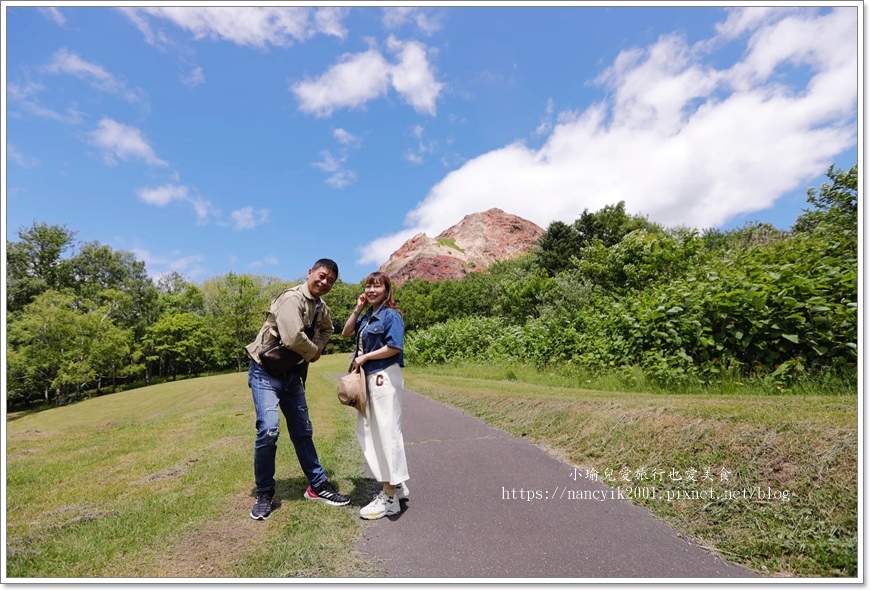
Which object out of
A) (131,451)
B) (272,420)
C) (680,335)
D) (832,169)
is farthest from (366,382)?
(832,169)

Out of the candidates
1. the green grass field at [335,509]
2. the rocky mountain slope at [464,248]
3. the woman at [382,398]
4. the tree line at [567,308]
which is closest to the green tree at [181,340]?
the tree line at [567,308]

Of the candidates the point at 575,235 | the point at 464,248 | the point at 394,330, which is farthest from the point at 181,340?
the point at 464,248

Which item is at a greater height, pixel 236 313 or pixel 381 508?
pixel 236 313

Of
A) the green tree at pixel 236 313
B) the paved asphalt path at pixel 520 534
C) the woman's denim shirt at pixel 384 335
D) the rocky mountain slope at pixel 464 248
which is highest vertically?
the rocky mountain slope at pixel 464 248

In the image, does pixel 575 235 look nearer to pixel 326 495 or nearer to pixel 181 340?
pixel 326 495

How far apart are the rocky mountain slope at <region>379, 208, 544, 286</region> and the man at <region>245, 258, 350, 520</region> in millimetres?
89190

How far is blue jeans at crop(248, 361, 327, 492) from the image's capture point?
3594mm

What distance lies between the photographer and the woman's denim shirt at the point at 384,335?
142 inches

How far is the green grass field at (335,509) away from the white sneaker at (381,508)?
0.39 feet

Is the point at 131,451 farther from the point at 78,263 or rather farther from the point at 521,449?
the point at 78,263

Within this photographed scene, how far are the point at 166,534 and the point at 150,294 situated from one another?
70035mm

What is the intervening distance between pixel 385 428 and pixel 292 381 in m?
1.07

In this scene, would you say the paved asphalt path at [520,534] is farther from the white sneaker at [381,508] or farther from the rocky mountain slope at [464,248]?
the rocky mountain slope at [464,248]

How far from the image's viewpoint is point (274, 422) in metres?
3.61
